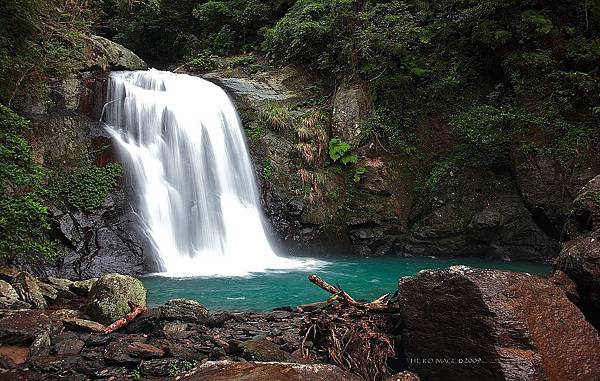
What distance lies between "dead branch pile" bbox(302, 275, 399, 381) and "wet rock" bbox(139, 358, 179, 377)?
1.19m

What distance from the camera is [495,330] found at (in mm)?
3127

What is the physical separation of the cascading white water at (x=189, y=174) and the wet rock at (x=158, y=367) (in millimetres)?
5579

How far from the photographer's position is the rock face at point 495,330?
3055mm

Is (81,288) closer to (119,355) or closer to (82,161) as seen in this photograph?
(119,355)

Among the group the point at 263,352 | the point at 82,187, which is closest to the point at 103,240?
the point at 82,187

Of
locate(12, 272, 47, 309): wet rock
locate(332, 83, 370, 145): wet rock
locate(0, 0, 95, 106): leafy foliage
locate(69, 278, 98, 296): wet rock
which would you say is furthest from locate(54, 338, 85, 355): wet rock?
locate(332, 83, 370, 145): wet rock

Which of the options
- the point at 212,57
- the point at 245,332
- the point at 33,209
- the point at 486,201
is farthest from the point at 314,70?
the point at 245,332

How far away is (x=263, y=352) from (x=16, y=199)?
5.49 meters

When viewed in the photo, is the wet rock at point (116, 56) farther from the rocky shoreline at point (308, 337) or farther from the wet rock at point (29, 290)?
the rocky shoreline at point (308, 337)

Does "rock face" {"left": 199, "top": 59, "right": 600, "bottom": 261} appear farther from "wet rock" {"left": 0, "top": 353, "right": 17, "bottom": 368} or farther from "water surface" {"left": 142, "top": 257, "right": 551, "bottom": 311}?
"wet rock" {"left": 0, "top": 353, "right": 17, "bottom": 368}

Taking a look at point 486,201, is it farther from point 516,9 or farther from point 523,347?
point 523,347

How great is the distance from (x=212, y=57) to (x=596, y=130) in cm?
1378

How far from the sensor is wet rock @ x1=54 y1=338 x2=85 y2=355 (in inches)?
177

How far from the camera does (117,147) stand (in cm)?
1089
